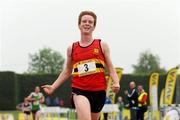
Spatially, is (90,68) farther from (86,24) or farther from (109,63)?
(86,24)

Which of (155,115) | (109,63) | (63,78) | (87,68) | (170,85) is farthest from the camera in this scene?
(170,85)

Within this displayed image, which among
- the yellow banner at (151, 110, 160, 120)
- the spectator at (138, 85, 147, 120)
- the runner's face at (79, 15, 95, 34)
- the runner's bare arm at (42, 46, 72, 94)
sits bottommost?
the yellow banner at (151, 110, 160, 120)

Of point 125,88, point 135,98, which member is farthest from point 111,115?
point 125,88

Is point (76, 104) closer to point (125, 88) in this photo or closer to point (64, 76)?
point (64, 76)

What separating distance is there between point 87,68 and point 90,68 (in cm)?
5

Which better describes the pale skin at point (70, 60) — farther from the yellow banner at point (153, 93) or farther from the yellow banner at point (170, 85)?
the yellow banner at point (170, 85)

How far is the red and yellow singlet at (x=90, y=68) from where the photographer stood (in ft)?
23.7

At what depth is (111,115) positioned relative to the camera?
88.8ft

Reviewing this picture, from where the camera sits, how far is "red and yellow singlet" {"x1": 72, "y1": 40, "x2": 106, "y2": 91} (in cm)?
721

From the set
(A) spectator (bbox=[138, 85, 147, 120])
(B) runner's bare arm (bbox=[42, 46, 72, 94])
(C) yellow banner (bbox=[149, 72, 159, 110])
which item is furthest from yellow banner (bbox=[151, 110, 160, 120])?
(B) runner's bare arm (bbox=[42, 46, 72, 94])

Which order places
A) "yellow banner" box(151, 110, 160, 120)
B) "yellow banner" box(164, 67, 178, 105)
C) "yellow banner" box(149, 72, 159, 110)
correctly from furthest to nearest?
"yellow banner" box(149, 72, 159, 110), "yellow banner" box(164, 67, 178, 105), "yellow banner" box(151, 110, 160, 120)

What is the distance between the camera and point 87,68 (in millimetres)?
7184

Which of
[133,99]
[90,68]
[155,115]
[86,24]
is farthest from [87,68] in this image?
[155,115]

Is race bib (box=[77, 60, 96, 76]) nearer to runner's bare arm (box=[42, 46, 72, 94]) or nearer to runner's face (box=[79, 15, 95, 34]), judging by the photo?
runner's bare arm (box=[42, 46, 72, 94])
